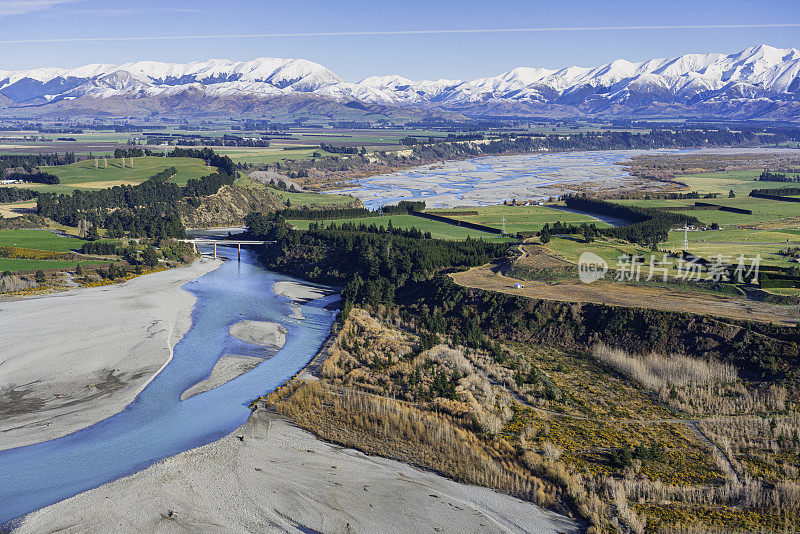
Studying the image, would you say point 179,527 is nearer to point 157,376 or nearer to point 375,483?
point 375,483

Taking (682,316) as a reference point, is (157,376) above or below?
below

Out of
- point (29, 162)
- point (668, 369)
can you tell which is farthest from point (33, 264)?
point (29, 162)

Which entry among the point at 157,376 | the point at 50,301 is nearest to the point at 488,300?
the point at 157,376

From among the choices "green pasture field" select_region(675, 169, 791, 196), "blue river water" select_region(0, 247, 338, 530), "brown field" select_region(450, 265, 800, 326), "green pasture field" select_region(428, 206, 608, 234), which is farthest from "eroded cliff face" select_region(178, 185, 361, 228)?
"green pasture field" select_region(675, 169, 791, 196)

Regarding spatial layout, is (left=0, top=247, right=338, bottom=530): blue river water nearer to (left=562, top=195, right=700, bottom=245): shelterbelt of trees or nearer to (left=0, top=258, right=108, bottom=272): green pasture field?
(left=0, top=258, right=108, bottom=272): green pasture field

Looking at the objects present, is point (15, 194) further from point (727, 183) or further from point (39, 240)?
point (727, 183)
